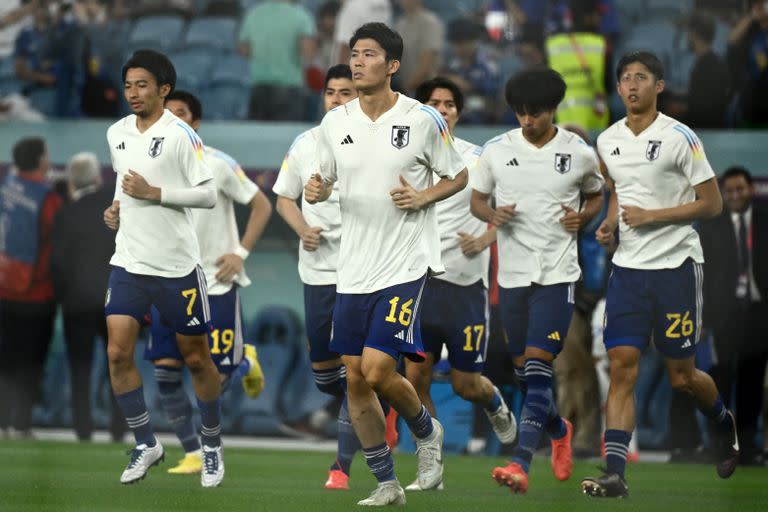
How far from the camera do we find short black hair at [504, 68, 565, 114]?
9742 mm

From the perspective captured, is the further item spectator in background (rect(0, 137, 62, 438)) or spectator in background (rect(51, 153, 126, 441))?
spectator in background (rect(0, 137, 62, 438))

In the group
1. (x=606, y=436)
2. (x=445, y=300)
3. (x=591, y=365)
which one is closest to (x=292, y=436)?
(x=591, y=365)

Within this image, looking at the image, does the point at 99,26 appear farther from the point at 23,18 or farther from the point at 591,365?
the point at 591,365

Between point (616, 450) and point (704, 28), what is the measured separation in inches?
272

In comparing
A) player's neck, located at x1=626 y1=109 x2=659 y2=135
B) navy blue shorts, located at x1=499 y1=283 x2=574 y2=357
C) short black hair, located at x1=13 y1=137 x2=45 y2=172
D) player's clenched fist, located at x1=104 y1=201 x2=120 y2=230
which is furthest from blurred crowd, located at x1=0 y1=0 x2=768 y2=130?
player's clenched fist, located at x1=104 y1=201 x2=120 y2=230

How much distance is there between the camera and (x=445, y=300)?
10273mm

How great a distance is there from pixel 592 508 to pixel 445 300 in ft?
7.16

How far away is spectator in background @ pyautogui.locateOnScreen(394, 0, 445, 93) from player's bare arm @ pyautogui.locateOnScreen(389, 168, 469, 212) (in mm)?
7360

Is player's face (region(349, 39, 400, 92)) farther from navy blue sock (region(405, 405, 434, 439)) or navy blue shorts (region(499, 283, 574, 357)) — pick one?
navy blue shorts (region(499, 283, 574, 357))

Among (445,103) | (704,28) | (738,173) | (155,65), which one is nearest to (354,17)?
(704,28)

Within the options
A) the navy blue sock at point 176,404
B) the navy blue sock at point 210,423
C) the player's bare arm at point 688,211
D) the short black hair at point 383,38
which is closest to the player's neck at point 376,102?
the short black hair at point 383,38

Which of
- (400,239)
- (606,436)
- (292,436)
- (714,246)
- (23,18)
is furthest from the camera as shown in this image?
(23,18)

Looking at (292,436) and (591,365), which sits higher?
(591,365)

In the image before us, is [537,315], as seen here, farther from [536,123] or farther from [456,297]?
[536,123]
